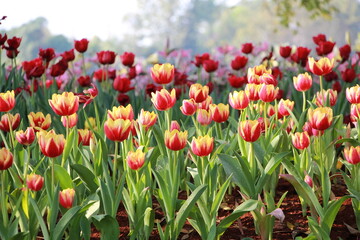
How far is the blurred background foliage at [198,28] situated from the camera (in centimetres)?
6881

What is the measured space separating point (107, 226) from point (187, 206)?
1.01 ft

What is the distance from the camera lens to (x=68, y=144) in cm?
247

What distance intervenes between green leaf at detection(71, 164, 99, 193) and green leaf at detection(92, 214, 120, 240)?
263 mm

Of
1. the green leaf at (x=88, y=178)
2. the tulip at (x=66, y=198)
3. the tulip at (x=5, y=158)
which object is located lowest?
the green leaf at (x=88, y=178)

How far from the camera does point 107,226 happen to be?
2156 mm

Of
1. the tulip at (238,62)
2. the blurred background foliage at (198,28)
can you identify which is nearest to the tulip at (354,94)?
the tulip at (238,62)

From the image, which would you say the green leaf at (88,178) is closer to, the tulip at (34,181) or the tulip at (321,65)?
the tulip at (34,181)

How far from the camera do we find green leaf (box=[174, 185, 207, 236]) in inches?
83.0

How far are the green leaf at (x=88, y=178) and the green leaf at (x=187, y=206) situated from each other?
0.39m

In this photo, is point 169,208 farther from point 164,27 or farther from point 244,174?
point 164,27

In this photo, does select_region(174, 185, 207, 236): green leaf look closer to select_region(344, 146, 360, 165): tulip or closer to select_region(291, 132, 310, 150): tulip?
select_region(291, 132, 310, 150): tulip

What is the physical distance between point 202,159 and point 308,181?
46cm

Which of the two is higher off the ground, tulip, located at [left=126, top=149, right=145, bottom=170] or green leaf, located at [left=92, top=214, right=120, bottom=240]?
tulip, located at [left=126, top=149, right=145, bottom=170]

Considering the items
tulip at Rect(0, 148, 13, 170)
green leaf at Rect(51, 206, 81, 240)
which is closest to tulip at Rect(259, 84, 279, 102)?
green leaf at Rect(51, 206, 81, 240)
